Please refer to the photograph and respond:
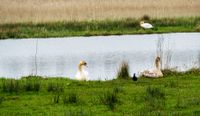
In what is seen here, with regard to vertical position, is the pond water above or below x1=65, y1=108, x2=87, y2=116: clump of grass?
above

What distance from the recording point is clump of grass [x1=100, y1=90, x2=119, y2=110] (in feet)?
43.8

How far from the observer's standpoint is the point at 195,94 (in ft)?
47.7

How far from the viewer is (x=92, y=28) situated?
42.8 metres

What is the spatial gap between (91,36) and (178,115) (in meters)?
28.8

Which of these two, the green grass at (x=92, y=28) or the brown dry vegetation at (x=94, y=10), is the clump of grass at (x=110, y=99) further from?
the brown dry vegetation at (x=94, y=10)

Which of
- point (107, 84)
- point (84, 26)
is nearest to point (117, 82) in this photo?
point (107, 84)

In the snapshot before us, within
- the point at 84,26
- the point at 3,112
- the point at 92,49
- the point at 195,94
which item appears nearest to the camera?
the point at 3,112

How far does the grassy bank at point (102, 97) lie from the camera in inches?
506

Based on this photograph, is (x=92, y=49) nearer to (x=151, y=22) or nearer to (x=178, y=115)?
(x=151, y=22)

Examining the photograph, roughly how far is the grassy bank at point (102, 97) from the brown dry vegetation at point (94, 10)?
28432mm

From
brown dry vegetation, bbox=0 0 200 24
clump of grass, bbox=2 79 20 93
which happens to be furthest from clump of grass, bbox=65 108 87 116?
brown dry vegetation, bbox=0 0 200 24

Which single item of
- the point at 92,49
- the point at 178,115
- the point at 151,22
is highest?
the point at 151,22

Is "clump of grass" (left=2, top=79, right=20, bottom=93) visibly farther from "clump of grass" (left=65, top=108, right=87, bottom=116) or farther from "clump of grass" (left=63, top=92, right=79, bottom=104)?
"clump of grass" (left=65, top=108, right=87, bottom=116)

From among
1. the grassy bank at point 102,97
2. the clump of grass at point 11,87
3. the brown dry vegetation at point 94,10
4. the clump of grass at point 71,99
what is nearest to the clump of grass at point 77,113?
the grassy bank at point 102,97
